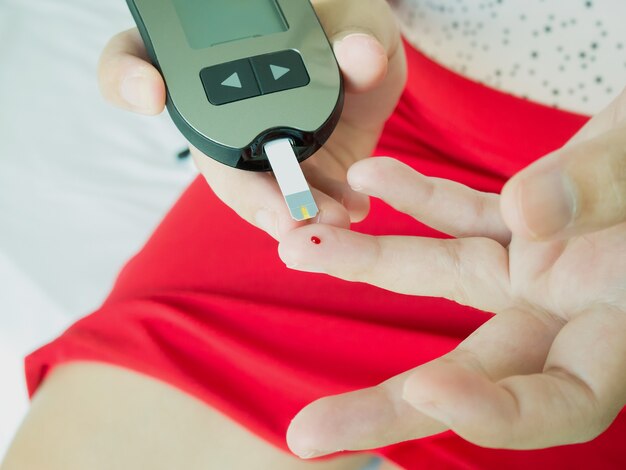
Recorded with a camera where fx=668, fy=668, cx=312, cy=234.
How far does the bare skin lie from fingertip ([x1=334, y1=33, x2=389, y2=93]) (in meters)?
0.26

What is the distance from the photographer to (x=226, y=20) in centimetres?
48

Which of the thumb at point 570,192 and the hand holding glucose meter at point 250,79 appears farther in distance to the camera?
the hand holding glucose meter at point 250,79

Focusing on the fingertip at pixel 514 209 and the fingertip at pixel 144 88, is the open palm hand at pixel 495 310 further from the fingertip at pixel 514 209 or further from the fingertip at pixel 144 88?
the fingertip at pixel 144 88

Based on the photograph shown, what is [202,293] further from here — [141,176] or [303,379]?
[141,176]

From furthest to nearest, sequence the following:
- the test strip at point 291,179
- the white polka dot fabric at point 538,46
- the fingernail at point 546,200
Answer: the white polka dot fabric at point 538,46 < the test strip at point 291,179 < the fingernail at point 546,200

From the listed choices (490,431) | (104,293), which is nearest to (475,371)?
(490,431)

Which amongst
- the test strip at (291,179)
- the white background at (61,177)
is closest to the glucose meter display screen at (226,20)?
the test strip at (291,179)

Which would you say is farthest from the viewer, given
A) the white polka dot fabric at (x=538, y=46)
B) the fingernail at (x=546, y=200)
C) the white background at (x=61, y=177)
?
Answer: the white background at (x=61, y=177)

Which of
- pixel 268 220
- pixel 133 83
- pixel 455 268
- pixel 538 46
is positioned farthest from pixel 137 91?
pixel 538 46

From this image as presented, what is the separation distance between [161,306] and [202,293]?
0.03 meters

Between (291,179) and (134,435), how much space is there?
0.24 metres

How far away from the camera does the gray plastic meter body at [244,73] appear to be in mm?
421

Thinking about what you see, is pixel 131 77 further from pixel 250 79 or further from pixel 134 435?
pixel 134 435

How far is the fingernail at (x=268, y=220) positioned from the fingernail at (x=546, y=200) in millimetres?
179
